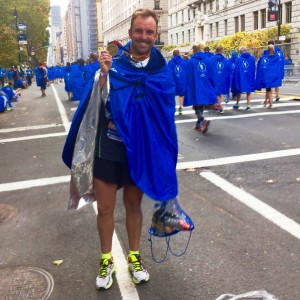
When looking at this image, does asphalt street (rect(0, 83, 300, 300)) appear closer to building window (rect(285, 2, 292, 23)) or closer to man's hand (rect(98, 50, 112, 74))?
man's hand (rect(98, 50, 112, 74))

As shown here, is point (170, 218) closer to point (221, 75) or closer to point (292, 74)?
point (221, 75)

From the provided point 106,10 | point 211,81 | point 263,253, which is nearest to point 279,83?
point 211,81

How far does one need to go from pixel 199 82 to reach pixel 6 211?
264 inches

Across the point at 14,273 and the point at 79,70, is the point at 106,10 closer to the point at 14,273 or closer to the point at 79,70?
the point at 79,70

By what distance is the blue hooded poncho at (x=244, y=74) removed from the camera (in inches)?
550

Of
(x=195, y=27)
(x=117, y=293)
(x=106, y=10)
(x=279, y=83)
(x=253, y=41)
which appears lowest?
(x=117, y=293)

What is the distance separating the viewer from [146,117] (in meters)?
2.96

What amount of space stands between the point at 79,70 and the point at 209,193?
1442cm

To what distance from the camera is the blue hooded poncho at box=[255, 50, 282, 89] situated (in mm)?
13797

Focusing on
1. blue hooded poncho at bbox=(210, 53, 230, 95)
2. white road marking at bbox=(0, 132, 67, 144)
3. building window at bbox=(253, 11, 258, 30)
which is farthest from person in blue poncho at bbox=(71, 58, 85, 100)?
building window at bbox=(253, 11, 258, 30)

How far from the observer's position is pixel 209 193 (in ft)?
17.8

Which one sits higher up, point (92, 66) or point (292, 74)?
point (92, 66)

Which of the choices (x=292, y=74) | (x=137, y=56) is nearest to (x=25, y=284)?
(x=137, y=56)

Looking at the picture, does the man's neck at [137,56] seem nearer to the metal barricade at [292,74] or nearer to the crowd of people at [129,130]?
the crowd of people at [129,130]
